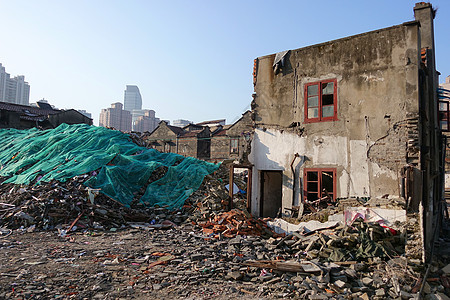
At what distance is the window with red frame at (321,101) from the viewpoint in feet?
35.8

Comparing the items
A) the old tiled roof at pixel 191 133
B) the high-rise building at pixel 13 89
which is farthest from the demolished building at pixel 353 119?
the high-rise building at pixel 13 89

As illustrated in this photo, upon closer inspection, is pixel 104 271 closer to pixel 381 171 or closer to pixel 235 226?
pixel 235 226

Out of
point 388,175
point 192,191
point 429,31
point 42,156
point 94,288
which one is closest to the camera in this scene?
point 94,288

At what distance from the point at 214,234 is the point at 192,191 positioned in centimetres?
393

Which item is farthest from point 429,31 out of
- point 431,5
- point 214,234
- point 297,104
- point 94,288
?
point 94,288

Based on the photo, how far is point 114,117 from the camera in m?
123

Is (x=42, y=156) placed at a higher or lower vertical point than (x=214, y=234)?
higher

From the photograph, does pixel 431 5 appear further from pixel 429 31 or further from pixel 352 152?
pixel 352 152

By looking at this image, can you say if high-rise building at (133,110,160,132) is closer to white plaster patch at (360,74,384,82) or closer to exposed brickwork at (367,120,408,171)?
white plaster patch at (360,74,384,82)

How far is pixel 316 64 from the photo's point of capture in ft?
37.1

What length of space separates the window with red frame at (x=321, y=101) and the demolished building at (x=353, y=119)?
3 centimetres

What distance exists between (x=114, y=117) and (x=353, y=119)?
12279cm

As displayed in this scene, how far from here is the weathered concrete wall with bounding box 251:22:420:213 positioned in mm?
9555

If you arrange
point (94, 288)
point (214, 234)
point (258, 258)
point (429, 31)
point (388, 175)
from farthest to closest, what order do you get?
point (429, 31), point (214, 234), point (388, 175), point (258, 258), point (94, 288)
